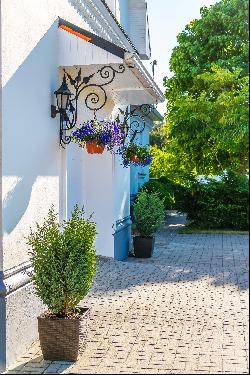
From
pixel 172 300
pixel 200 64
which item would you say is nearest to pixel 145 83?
pixel 172 300

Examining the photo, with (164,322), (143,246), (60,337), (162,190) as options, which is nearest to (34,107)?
(60,337)

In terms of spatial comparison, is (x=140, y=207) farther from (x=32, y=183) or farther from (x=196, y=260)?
(x=32, y=183)

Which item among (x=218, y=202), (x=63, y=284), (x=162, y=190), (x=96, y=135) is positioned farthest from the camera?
→ (x=218, y=202)

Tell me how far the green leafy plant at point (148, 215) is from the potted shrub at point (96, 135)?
3.93 meters

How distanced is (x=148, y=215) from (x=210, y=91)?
1196 cm

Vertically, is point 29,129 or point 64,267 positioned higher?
point 29,129

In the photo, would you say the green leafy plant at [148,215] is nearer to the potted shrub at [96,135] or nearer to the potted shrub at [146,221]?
the potted shrub at [146,221]

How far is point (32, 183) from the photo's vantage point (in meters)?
5.98

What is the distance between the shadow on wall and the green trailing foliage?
12.1 metres

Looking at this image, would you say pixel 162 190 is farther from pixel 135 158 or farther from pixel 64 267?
pixel 64 267

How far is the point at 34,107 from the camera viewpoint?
6023mm

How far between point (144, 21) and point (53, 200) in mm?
8681

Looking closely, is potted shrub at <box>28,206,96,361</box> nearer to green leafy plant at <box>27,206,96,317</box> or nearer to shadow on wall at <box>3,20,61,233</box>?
green leafy plant at <box>27,206,96,317</box>

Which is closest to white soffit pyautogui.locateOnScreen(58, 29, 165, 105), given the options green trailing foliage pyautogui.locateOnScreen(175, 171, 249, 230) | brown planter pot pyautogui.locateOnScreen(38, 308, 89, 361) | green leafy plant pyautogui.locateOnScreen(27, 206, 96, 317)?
green leafy plant pyautogui.locateOnScreen(27, 206, 96, 317)
